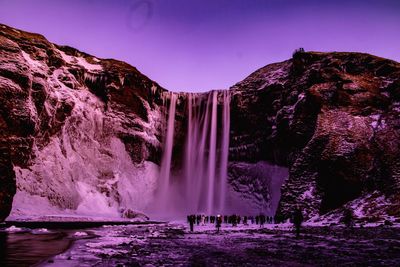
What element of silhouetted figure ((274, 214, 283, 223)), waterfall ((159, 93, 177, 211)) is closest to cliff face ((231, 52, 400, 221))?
silhouetted figure ((274, 214, 283, 223))

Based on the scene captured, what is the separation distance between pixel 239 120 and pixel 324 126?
→ 19.9 metres

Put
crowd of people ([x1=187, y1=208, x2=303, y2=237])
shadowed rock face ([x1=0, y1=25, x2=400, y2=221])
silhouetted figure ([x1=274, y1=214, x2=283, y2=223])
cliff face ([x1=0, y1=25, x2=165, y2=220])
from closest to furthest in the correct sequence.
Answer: crowd of people ([x1=187, y1=208, x2=303, y2=237])
shadowed rock face ([x1=0, y1=25, x2=400, y2=221])
silhouetted figure ([x1=274, y1=214, x2=283, y2=223])
cliff face ([x1=0, y1=25, x2=165, y2=220])

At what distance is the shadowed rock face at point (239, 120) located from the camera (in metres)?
39.9

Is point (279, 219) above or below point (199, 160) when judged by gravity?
below

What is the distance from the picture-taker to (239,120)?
6231cm

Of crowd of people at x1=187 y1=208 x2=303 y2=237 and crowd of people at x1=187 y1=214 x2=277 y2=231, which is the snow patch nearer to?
crowd of people at x1=187 y1=214 x2=277 y2=231

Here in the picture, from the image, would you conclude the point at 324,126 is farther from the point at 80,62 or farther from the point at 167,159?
the point at 80,62

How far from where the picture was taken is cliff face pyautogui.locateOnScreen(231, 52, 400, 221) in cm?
3844

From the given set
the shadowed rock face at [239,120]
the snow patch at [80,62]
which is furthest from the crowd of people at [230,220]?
the snow patch at [80,62]

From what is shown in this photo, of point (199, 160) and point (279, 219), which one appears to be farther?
point (199, 160)

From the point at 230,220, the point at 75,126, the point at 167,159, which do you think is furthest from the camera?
the point at 167,159

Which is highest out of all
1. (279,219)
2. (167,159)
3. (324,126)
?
(324,126)

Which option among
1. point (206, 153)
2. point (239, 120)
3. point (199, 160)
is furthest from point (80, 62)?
point (239, 120)

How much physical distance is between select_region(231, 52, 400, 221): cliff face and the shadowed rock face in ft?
0.41
